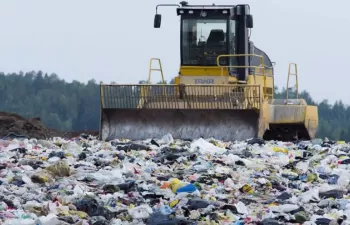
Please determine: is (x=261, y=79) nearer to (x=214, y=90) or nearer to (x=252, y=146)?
(x=214, y=90)

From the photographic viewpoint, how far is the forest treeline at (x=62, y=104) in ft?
195

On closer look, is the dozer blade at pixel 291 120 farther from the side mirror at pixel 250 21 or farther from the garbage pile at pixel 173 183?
the garbage pile at pixel 173 183

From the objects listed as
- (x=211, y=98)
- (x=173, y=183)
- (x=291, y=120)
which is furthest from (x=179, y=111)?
(x=173, y=183)

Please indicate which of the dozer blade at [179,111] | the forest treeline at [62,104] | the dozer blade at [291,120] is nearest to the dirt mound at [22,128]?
the dozer blade at [179,111]

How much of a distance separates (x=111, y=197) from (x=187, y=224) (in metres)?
1.39

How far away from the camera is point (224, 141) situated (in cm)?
1722

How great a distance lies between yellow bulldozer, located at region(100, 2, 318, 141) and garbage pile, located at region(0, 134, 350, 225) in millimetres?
1129

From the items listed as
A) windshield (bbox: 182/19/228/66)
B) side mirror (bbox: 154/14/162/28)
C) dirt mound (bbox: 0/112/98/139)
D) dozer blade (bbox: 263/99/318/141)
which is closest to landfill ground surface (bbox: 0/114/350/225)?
dozer blade (bbox: 263/99/318/141)

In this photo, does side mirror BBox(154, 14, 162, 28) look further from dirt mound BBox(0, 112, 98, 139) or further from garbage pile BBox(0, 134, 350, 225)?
dirt mound BBox(0, 112, 98, 139)

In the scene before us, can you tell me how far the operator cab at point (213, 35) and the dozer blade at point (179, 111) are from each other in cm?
109

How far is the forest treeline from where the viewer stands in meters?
59.5

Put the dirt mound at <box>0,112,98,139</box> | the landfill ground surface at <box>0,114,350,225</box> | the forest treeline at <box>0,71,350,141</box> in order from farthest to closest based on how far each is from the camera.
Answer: the forest treeline at <box>0,71,350,141</box>
the dirt mound at <box>0,112,98,139</box>
the landfill ground surface at <box>0,114,350,225</box>

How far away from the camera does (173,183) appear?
38.1ft

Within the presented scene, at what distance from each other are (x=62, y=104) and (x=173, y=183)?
181 feet
